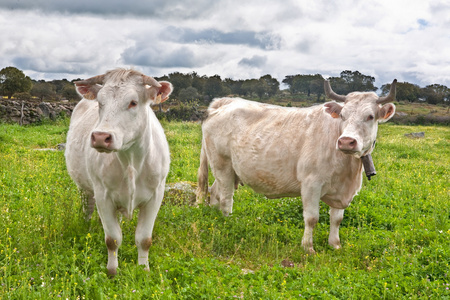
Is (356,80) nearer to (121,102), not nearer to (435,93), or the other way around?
(435,93)

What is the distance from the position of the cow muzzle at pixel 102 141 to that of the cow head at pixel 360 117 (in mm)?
3324

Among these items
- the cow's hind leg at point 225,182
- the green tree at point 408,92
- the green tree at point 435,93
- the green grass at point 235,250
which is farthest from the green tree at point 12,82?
the green tree at point 435,93

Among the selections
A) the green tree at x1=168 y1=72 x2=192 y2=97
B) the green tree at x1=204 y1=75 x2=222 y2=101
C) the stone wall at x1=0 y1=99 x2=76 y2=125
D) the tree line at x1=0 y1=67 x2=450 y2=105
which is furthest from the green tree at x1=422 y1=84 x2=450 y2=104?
the stone wall at x1=0 y1=99 x2=76 y2=125

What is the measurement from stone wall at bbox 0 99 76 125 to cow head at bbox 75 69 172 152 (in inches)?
844

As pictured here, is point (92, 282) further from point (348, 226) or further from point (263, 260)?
point (348, 226)

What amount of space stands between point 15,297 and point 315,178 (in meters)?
4.48

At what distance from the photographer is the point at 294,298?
14.4ft

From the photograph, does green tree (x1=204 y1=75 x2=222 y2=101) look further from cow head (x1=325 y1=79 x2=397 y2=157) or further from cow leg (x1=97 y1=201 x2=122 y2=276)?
cow leg (x1=97 y1=201 x2=122 y2=276)

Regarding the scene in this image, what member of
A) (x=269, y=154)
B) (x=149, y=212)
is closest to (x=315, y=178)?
(x=269, y=154)

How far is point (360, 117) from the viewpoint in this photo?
6.13 meters

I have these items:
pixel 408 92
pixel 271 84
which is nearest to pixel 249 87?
pixel 271 84

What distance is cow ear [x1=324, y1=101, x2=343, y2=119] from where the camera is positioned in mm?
6527

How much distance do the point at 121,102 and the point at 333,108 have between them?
3.67 m

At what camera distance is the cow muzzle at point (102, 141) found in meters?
3.95
